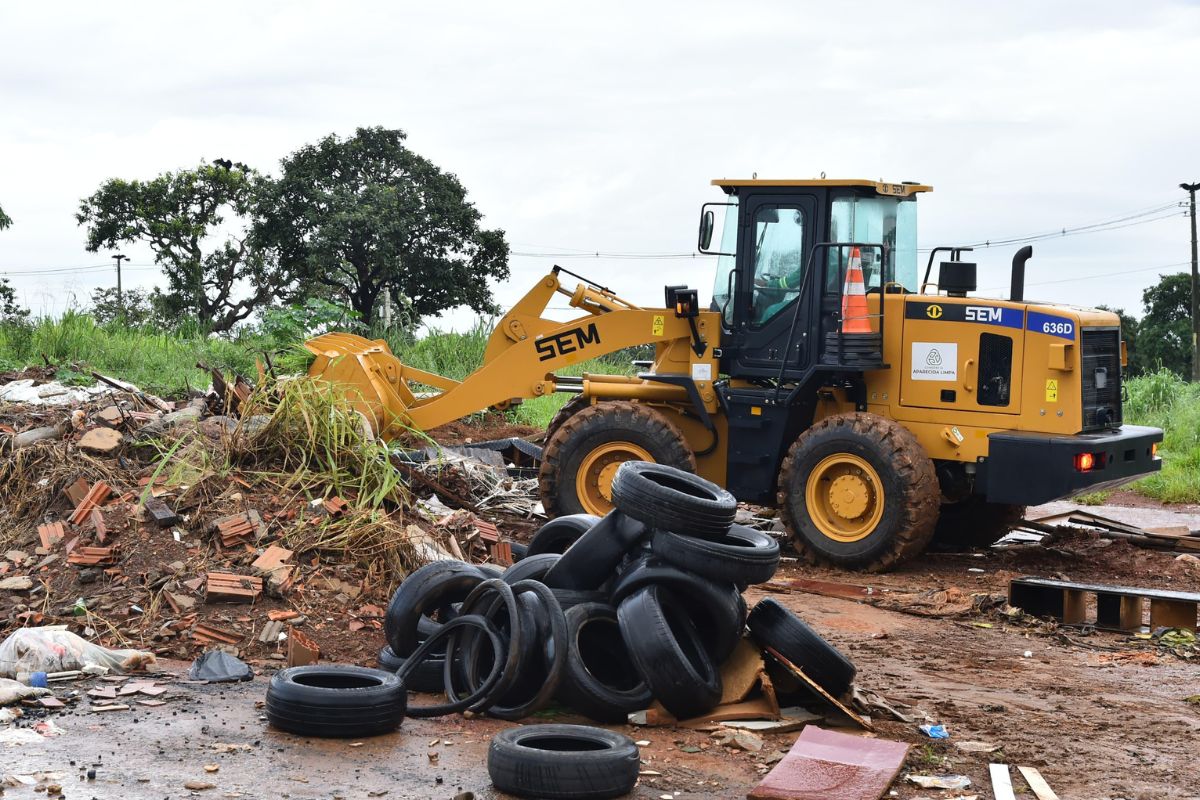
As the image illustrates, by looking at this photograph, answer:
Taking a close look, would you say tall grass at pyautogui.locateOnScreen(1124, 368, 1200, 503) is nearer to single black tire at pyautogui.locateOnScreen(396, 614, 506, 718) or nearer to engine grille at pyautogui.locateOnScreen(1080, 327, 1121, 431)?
engine grille at pyautogui.locateOnScreen(1080, 327, 1121, 431)

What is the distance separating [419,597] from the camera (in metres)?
8.01

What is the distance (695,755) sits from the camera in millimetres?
6750

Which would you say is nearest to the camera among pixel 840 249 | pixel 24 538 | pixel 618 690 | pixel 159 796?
pixel 159 796

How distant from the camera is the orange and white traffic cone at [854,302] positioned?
489 inches

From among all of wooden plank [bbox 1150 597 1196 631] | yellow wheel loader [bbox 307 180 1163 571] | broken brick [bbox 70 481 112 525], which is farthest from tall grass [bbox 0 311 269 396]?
wooden plank [bbox 1150 597 1196 631]

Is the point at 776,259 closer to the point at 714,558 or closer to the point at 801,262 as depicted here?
the point at 801,262

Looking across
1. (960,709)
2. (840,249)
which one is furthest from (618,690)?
(840,249)

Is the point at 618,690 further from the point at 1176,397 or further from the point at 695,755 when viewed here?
the point at 1176,397

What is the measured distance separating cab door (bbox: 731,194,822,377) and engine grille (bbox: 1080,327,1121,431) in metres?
2.48

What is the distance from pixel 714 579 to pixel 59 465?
5939 mm

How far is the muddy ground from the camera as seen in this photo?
6.16 meters

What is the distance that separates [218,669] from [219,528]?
182 centimetres

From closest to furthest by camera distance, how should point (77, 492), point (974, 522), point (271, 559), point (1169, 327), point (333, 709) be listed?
point (333, 709) < point (271, 559) < point (77, 492) < point (974, 522) < point (1169, 327)

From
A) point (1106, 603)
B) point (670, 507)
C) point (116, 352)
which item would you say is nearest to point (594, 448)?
point (1106, 603)
